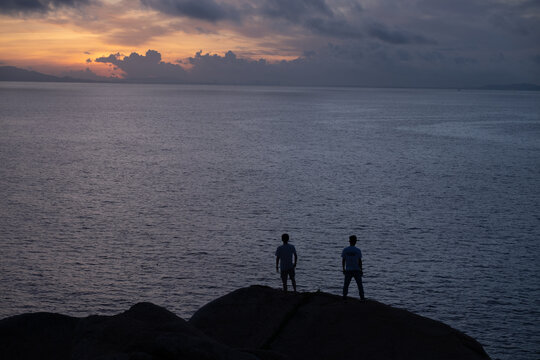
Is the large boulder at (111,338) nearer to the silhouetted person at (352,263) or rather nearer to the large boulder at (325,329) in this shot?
the large boulder at (325,329)

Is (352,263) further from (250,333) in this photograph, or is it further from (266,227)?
(266,227)

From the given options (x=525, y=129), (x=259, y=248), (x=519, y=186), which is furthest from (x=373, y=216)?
(x=525, y=129)

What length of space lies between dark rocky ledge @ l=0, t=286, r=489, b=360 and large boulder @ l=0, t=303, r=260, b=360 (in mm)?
22

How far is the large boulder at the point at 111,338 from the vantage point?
12039mm

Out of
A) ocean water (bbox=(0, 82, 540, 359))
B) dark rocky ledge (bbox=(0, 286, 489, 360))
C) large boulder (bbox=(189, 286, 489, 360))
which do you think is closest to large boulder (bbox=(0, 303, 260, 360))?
dark rocky ledge (bbox=(0, 286, 489, 360))

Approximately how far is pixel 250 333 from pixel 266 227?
36.9 metres

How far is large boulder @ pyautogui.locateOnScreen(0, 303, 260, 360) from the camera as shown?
474 inches

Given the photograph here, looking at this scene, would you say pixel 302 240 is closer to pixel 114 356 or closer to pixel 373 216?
pixel 373 216

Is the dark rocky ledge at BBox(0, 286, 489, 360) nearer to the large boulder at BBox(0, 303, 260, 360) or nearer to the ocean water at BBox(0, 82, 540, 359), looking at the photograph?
the large boulder at BBox(0, 303, 260, 360)

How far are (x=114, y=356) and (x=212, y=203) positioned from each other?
52.6 meters

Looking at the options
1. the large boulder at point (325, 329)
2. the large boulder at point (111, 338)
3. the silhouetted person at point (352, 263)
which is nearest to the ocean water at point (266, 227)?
the silhouetted person at point (352, 263)

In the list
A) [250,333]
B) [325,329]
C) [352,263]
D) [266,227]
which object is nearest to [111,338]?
[250,333]

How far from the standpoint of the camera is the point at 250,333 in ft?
58.6

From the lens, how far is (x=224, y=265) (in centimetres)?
4450
